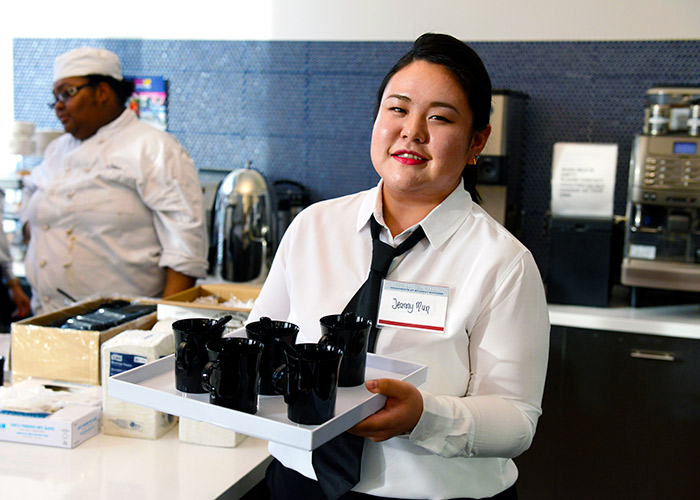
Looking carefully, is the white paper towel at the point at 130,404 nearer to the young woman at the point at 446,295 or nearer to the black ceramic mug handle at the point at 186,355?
the young woman at the point at 446,295

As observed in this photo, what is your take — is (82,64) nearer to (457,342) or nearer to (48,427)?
(48,427)

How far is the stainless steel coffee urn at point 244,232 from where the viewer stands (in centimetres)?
334

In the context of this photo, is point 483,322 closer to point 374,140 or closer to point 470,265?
point 470,265

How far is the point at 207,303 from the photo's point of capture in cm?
225

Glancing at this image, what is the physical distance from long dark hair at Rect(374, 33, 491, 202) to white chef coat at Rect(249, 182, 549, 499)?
6.8 inches

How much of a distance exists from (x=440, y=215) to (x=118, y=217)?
175 cm

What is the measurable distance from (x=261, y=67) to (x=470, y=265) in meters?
3.02

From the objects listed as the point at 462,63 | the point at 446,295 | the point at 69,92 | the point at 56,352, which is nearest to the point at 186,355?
the point at 446,295

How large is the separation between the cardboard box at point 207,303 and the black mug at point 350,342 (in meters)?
0.83

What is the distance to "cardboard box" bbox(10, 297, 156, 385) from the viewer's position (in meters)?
1.82

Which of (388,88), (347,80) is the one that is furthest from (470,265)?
(347,80)

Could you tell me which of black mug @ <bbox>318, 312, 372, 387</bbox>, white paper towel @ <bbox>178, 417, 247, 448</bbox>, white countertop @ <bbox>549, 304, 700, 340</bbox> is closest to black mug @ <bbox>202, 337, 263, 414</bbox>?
black mug @ <bbox>318, 312, 372, 387</bbox>

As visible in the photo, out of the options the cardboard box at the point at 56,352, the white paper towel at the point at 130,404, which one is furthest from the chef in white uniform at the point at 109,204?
the white paper towel at the point at 130,404

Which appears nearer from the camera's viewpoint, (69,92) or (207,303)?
(207,303)
